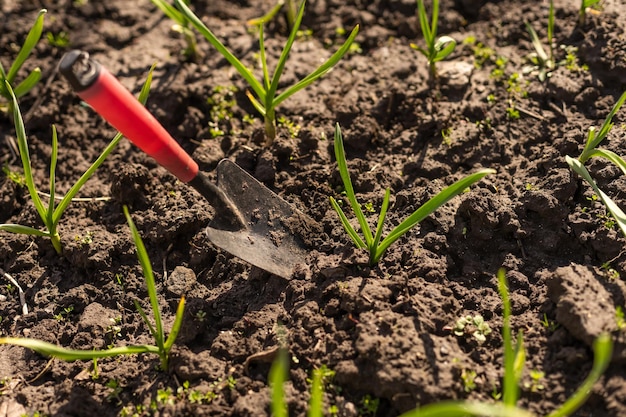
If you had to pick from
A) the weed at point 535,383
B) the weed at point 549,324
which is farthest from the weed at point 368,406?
the weed at point 549,324

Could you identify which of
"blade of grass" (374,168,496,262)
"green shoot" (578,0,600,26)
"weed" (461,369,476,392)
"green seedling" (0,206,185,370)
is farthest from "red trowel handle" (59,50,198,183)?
"green shoot" (578,0,600,26)

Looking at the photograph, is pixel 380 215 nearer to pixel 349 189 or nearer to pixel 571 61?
pixel 349 189

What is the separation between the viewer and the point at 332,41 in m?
2.99

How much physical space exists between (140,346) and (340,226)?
2.67ft

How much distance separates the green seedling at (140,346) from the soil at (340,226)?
0.27ft

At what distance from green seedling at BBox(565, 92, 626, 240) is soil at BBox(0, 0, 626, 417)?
0.09 meters

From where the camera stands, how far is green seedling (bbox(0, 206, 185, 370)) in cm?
166

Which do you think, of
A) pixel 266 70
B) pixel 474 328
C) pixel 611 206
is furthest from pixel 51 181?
pixel 611 206

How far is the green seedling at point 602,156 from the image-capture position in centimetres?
189

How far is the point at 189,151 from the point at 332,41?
0.94 m

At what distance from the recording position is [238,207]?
7.20 feet

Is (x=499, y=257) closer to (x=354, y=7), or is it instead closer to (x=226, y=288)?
(x=226, y=288)

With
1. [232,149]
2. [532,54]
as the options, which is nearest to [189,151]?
[232,149]

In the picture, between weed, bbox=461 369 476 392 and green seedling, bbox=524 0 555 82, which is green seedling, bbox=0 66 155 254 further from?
green seedling, bbox=524 0 555 82
